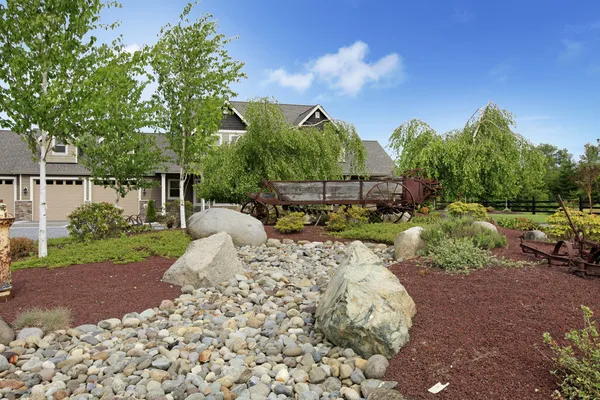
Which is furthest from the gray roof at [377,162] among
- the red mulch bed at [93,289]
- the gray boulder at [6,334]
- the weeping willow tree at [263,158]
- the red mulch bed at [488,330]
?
the gray boulder at [6,334]

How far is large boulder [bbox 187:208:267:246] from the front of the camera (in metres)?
9.75

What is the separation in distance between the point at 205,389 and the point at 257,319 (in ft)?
5.24

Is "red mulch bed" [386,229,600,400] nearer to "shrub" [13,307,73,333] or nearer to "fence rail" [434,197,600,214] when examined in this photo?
"shrub" [13,307,73,333]

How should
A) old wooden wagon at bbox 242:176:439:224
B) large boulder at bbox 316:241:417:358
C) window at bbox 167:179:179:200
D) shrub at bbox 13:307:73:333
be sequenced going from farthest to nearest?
window at bbox 167:179:179:200 < old wooden wagon at bbox 242:176:439:224 < shrub at bbox 13:307:73:333 < large boulder at bbox 316:241:417:358

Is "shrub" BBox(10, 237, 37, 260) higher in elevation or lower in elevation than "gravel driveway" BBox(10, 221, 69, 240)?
higher

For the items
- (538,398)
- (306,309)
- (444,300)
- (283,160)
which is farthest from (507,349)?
(283,160)

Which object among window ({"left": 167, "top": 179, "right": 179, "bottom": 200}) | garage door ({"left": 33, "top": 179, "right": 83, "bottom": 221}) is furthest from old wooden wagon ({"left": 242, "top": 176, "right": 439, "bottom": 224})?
garage door ({"left": 33, "top": 179, "right": 83, "bottom": 221})

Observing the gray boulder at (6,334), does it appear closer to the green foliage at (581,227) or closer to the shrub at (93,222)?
the shrub at (93,222)

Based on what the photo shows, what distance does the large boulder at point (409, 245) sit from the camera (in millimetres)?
8102

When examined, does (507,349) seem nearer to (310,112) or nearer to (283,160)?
(283,160)

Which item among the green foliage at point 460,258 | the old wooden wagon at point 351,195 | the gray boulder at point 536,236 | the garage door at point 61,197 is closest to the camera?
the green foliage at point 460,258

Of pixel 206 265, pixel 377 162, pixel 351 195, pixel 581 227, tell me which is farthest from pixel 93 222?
pixel 377 162

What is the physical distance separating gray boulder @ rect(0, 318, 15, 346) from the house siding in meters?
21.3

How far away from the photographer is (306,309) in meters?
5.37
